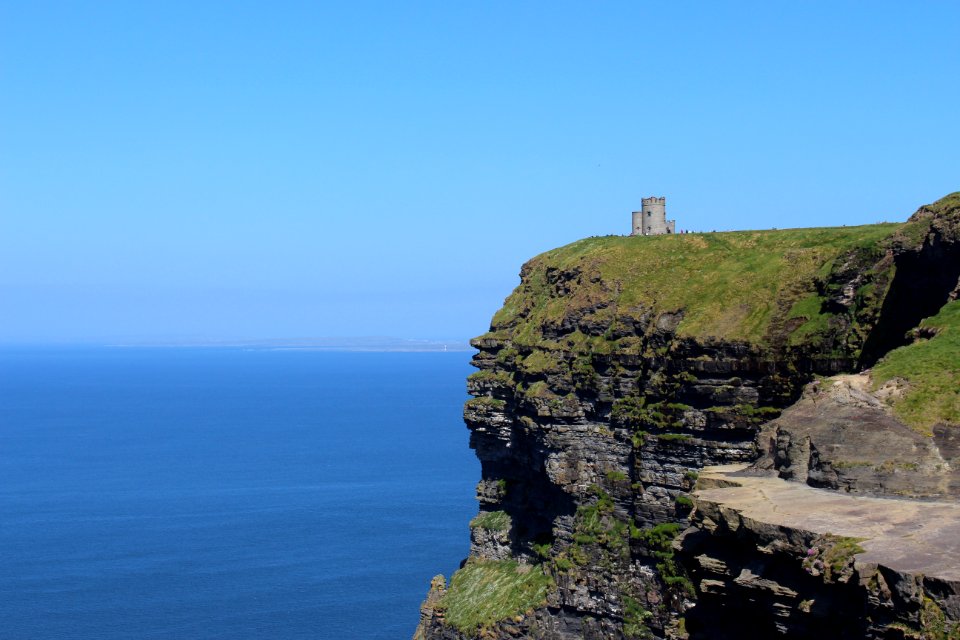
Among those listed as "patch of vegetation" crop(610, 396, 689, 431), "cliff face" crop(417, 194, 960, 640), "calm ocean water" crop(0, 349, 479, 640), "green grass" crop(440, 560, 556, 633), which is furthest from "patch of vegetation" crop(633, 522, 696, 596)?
"calm ocean water" crop(0, 349, 479, 640)

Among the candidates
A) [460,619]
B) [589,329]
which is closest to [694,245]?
[589,329]

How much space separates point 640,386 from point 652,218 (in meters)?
25.5

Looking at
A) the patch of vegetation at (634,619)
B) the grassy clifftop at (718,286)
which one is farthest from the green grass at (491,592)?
the grassy clifftop at (718,286)

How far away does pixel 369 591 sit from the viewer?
400 ft

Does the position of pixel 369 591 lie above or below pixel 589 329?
below

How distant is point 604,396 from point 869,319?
20.3m

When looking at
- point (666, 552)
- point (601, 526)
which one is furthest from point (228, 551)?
point (666, 552)

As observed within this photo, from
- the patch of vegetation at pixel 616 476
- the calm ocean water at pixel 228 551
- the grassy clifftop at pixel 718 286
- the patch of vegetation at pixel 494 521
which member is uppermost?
the grassy clifftop at pixel 718 286

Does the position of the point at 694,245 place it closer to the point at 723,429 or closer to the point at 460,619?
the point at 723,429

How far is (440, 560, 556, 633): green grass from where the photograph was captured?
86938 mm

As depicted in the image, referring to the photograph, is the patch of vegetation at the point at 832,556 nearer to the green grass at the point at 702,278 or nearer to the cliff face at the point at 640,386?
the cliff face at the point at 640,386

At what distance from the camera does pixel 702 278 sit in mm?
89125

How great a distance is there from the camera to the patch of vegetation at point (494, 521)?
96688 millimetres

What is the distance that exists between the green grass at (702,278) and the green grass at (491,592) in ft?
57.4
